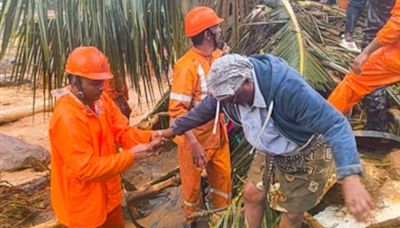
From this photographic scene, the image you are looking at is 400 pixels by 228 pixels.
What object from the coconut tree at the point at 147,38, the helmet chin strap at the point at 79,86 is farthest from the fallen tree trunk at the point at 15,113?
the helmet chin strap at the point at 79,86

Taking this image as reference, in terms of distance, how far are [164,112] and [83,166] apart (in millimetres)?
2827

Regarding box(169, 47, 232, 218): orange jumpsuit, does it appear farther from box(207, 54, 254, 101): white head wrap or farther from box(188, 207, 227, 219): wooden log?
box(207, 54, 254, 101): white head wrap

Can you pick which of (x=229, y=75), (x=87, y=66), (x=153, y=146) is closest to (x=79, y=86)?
(x=87, y=66)

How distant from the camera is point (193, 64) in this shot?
157 inches

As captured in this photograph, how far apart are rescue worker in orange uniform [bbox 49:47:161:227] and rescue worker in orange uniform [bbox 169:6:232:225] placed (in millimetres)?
534

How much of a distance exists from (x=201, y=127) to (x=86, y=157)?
120 cm

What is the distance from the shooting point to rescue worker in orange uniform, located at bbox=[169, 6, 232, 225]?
3.98m

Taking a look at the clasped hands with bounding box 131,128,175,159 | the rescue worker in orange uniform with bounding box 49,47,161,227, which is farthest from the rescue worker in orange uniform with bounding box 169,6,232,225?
the rescue worker in orange uniform with bounding box 49,47,161,227

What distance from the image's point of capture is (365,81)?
4.16m

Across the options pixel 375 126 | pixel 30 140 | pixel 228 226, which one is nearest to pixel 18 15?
pixel 228 226

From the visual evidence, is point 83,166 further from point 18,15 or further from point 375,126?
point 375,126

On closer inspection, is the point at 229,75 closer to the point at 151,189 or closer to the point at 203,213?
the point at 203,213

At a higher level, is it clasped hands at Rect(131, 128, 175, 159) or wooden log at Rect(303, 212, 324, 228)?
clasped hands at Rect(131, 128, 175, 159)

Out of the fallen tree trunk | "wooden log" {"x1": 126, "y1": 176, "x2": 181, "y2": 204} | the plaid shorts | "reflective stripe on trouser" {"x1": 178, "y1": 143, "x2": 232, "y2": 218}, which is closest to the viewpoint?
the plaid shorts
